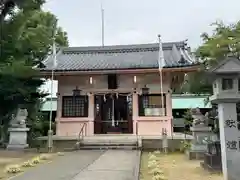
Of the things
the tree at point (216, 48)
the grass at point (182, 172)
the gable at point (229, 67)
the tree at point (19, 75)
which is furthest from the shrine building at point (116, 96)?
the gable at point (229, 67)

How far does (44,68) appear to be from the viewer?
58.3 feet

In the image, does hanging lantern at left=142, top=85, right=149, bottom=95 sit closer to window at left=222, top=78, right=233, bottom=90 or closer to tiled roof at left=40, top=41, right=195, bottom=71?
tiled roof at left=40, top=41, right=195, bottom=71

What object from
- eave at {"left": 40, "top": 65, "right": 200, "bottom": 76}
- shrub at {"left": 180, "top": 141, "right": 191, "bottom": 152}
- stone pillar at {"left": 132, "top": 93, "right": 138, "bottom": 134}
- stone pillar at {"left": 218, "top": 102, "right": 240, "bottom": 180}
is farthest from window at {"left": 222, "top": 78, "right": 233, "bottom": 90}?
stone pillar at {"left": 132, "top": 93, "right": 138, "bottom": 134}

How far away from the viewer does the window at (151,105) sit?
17.8m

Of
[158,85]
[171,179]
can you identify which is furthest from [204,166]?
[158,85]

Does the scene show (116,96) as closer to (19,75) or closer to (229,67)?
(19,75)

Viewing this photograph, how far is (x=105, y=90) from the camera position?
18.5m

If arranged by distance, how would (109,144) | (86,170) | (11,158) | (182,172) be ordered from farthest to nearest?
(109,144) < (11,158) < (182,172) < (86,170)

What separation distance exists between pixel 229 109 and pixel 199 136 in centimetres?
505

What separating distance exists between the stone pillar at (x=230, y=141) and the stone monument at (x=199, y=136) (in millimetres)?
4410

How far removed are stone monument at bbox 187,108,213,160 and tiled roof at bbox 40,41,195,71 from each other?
4934 millimetres

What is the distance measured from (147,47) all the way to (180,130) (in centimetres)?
1094

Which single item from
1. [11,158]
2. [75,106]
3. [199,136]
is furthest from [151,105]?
[11,158]

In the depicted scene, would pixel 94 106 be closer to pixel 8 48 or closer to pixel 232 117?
pixel 8 48
